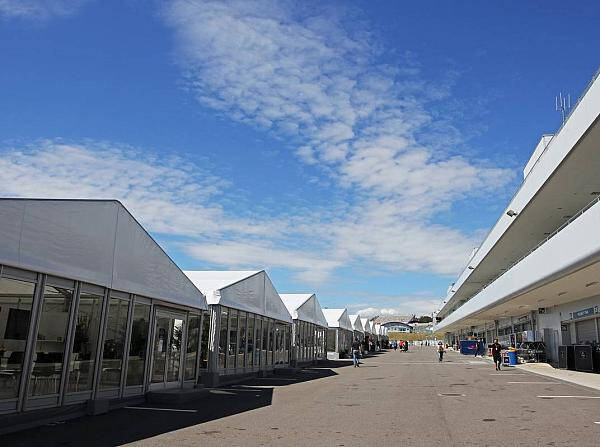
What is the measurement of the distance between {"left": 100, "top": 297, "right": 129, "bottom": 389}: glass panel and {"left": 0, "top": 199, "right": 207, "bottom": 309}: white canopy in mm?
467

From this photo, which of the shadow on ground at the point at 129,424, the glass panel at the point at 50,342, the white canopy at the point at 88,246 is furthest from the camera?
the glass panel at the point at 50,342

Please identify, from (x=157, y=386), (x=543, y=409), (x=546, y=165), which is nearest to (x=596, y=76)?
(x=546, y=165)

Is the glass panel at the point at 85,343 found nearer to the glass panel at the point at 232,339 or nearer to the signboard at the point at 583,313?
the glass panel at the point at 232,339

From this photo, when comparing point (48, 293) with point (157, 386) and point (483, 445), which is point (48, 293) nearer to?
point (157, 386)

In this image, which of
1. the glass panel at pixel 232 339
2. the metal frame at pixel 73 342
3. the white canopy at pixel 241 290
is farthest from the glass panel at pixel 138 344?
the glass panel at pixel 232 339

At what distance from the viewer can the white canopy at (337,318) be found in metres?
48.2

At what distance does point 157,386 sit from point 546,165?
1626 centimetres

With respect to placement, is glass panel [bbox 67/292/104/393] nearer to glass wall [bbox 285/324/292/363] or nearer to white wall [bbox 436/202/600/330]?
white wall [bbox 436/202/600/330]

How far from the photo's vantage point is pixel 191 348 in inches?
680

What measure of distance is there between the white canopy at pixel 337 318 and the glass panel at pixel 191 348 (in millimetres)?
31095

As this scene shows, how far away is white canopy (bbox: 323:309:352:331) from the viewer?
48.2 m

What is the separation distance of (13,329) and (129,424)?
9.10ft

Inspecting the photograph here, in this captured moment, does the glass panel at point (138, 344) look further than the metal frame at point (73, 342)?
Yes

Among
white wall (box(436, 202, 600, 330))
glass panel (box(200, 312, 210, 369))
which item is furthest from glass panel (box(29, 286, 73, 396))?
white wall (box(436, 202, 600, 330))
